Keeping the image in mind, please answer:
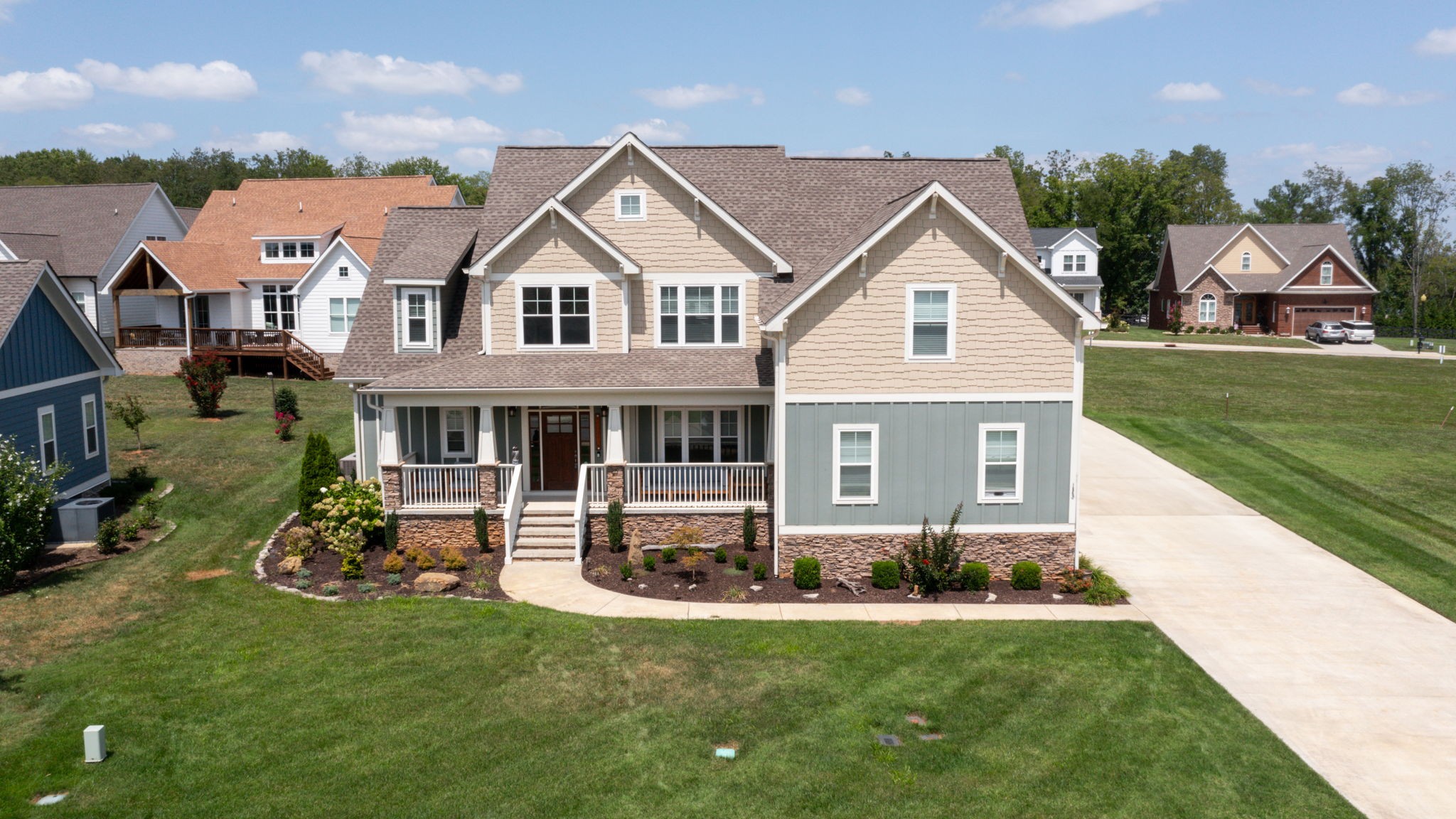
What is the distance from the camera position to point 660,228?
22.7 m

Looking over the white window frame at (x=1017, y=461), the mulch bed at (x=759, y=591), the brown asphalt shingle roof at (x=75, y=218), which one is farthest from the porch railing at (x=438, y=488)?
the brown asphalt shingle roof at (x=75, y=218)

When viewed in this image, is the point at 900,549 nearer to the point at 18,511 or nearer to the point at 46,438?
the point at 18,511

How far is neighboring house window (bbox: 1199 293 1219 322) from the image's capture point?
64.4 metres

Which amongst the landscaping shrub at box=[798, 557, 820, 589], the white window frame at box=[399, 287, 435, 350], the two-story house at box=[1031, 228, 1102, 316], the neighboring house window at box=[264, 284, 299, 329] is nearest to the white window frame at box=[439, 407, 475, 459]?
the white window frame at box=[399, 287, 435, 350]

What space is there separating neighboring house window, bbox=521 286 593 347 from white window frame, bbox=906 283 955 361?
298 inches

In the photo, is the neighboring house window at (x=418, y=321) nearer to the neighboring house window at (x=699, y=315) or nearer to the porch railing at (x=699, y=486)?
the neighboring house window at (x=699, y=315)

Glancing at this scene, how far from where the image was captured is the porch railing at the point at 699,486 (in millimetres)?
21344

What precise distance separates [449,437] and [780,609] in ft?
30.9

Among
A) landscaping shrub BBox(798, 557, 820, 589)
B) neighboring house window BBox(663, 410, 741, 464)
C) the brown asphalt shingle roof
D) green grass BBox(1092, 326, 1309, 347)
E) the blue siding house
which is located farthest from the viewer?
green grass BBox(1092, 326, 1309, 347)

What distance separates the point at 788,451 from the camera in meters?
19.0

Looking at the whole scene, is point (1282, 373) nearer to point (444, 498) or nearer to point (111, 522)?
point (444, 498)

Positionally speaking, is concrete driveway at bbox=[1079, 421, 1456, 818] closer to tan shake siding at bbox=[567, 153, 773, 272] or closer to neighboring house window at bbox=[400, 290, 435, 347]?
tan shake siding at bbox=[567, 153, 773, 272]

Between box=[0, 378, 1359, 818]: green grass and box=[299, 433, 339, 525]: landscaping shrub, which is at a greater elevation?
box=[299, 433, 339, 525]: landscaping shrub

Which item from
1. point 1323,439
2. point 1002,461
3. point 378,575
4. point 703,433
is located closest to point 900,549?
point 1002,461
